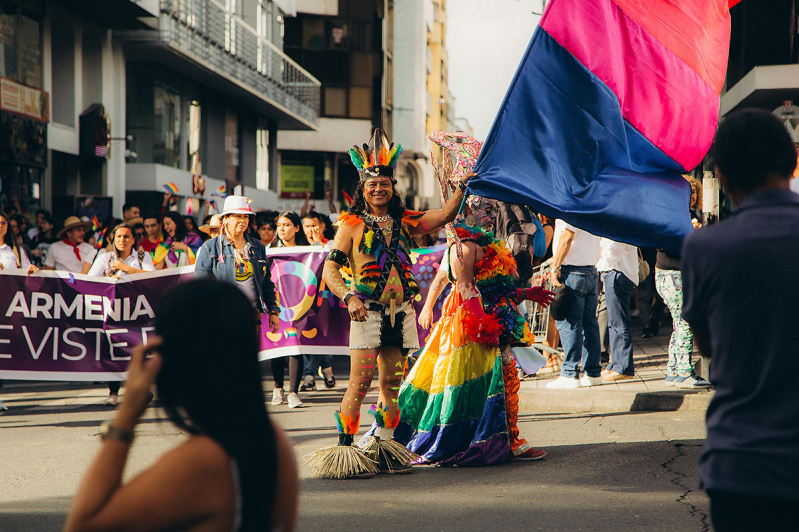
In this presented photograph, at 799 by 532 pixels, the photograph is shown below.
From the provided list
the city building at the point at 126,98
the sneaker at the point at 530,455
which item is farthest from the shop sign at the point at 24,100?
the sneaker at the point at 530,455

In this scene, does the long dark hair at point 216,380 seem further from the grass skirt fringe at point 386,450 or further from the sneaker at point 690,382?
the sneaker at point 690,382

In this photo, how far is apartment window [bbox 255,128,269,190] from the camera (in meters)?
35.0

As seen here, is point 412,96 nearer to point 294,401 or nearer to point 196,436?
point 294,401

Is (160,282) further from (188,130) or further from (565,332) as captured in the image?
(188,130)

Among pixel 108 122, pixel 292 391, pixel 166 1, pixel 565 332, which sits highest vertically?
pixel 166 1

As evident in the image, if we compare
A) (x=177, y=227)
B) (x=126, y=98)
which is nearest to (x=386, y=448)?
(x=177, y=227)

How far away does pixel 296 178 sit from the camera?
47625 millimetres

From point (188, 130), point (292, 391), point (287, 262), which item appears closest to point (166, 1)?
point (188, 130)

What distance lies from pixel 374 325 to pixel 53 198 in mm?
14824

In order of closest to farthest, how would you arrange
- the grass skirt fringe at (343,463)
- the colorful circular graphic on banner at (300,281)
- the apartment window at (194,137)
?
the grass skirt fringe at (343,463) < the colorful circular graphic on banner at (300,281) < the apartment window at (194,137)

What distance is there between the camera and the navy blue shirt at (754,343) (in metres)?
2.38

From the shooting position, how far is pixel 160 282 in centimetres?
925

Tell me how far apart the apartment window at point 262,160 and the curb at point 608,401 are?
88.2 feet

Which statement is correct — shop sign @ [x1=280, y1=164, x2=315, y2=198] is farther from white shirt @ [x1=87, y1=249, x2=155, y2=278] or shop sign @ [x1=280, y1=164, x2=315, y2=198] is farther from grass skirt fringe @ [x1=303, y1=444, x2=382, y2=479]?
grass skirt fringe @ [x1=303, y1=444, x2=382, y2=479]
